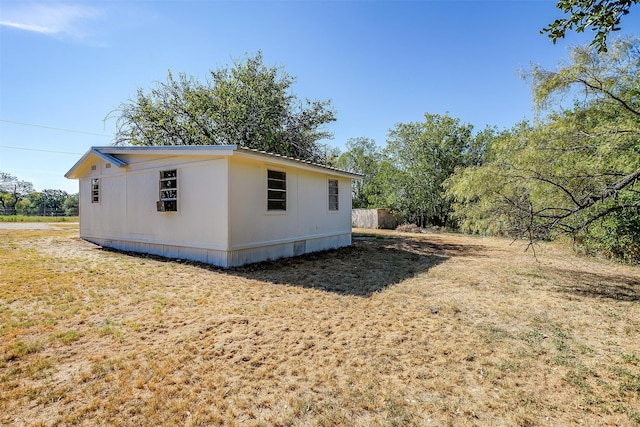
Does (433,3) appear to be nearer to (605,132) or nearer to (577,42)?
(577,42)

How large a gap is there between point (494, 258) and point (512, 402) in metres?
7.49

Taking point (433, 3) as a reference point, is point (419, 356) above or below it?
below

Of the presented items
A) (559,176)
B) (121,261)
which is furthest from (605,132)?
(121,261)

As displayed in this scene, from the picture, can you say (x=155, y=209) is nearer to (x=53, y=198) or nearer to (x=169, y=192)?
(x=169, y=192)

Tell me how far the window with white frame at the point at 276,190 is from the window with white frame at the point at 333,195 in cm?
242

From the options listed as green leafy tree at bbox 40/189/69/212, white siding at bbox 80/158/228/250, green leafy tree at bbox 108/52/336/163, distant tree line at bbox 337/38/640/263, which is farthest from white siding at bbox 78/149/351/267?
green leafy tree at bbox 40/189/69/212

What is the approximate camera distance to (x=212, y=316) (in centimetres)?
373

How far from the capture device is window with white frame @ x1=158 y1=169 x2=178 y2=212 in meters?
7.45

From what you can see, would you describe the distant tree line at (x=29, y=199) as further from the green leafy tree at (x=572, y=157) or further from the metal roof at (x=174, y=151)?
the green leafy tree at (x=572, y=157)

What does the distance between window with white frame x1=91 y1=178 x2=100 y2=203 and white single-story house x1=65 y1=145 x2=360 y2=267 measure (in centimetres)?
3

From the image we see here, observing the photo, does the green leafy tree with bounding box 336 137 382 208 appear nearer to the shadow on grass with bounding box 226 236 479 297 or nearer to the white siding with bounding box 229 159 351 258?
the white siding with bounding box 229 159 351 258

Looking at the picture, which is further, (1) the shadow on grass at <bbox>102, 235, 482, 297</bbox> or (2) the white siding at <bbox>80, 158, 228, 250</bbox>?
(2) the white siding at <bbox>80, 158, 228, 250</bbox>

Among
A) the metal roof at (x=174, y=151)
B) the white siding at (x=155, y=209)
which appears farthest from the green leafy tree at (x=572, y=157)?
the white siding at (x=155, y=209)

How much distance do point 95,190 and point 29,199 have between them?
170 feet
